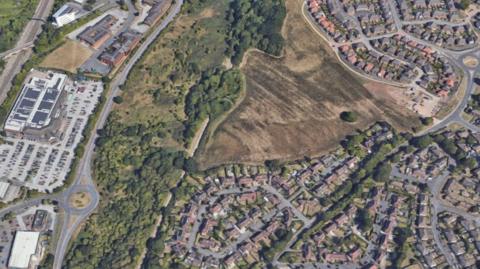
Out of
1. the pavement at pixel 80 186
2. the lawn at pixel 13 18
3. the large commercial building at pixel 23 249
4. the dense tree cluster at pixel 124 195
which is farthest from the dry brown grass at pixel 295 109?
the lawn at pixel 13 18

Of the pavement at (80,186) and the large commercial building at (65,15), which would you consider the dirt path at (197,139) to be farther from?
the large commercial building at (65,15)

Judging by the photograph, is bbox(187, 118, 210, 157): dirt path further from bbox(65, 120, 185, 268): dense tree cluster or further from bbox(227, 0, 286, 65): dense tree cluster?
bbox(227, 0, 286, 65): dense tree cluster

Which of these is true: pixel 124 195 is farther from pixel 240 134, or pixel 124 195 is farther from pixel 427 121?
pixel 427 121

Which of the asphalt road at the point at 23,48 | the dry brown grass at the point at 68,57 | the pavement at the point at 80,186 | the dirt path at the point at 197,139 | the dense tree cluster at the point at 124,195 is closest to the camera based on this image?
the dense tree cluster at the point at 124,195

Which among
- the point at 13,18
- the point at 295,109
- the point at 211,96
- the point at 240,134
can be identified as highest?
the point at 295,109

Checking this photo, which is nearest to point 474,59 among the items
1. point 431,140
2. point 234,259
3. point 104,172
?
point 431,140

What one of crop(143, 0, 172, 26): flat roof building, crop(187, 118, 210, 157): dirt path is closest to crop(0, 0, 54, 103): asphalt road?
crop(143, 0, 172, 26): flat roof building

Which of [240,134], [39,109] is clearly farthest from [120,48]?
[240,134]
